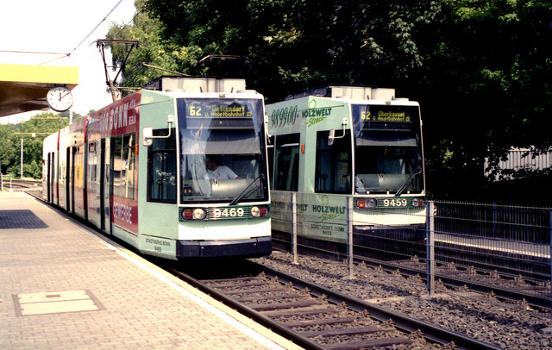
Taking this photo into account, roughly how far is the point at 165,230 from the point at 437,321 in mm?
4887

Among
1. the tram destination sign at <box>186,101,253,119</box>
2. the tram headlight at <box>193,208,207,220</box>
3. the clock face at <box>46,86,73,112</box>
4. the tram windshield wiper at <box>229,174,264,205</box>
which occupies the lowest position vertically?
the tram headlight at <box>193,208,207,220</box>

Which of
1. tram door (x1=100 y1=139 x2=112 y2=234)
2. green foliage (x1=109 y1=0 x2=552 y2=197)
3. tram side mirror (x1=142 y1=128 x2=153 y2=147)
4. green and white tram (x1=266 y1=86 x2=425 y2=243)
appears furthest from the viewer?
green foliage (x1=109 y1=0 x2=552 y2=197)

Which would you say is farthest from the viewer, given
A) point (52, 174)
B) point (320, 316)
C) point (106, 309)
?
point (52, 174)

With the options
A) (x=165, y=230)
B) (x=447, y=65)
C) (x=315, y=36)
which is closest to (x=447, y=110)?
(x=447, y=65)

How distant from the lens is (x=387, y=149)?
13.5 m

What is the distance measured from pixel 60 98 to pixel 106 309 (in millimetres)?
12649

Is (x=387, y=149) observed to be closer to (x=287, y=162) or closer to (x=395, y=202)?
(x=395, y=202)

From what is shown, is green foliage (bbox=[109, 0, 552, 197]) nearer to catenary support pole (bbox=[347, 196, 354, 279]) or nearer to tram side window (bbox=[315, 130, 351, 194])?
tram side window (bbox=[315, 130, 351, 194])

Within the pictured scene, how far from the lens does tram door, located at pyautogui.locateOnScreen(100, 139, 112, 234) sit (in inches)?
608

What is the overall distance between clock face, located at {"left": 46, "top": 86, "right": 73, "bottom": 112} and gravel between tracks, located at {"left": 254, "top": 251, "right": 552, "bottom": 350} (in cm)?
965

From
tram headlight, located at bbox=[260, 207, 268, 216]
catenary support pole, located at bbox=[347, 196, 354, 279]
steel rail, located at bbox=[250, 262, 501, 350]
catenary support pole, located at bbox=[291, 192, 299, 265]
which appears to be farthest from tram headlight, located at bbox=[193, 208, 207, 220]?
catenary support pole, located at bbox=[291, 192, 299, 265]

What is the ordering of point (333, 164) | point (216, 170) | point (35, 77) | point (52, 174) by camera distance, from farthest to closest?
1. point (52, 174)
2. point (35, 77)
3. point (333, 164)
4. point (216, 170)

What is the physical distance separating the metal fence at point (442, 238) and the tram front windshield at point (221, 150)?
67.4 inches

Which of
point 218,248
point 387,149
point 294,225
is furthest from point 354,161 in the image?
point 218,248
